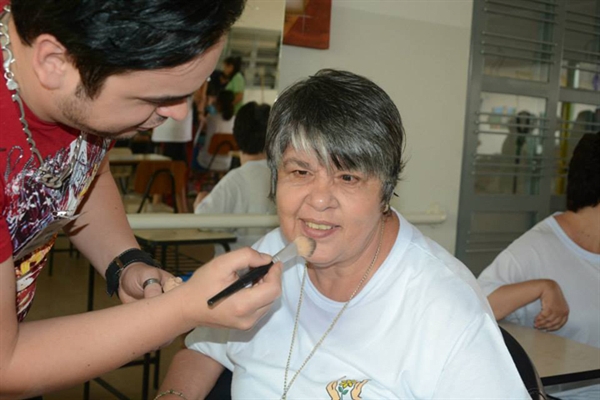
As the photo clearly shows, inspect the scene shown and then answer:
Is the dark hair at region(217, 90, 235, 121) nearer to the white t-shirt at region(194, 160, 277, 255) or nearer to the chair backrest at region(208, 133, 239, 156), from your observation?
the chair backrest at region(208, 133, 239, 156)

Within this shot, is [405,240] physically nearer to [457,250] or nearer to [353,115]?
[353,115]

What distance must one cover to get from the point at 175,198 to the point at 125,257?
5.69ft

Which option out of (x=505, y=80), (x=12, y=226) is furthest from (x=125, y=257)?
(x=505, y=80)

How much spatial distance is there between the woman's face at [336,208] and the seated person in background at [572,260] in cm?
97

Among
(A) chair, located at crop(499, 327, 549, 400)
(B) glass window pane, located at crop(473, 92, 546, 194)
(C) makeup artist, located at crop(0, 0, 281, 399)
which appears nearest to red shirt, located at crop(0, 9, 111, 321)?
(C) makeup artist, located at crop(0, 0, 281, 399)

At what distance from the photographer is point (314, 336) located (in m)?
1.52

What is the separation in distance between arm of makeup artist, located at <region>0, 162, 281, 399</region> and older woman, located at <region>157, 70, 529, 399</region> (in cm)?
44

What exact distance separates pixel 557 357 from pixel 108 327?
1390mm

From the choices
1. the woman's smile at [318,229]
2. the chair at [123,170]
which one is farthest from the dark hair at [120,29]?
the chair at [123,170]

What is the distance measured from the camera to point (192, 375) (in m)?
1.66

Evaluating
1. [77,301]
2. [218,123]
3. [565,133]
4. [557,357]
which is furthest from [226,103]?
[565,133]

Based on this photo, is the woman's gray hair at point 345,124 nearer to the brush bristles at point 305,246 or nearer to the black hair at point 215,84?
the brush bristles at point 305,246

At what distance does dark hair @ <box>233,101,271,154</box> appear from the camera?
310 cm

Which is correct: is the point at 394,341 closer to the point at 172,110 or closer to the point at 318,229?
the point at 318,229
